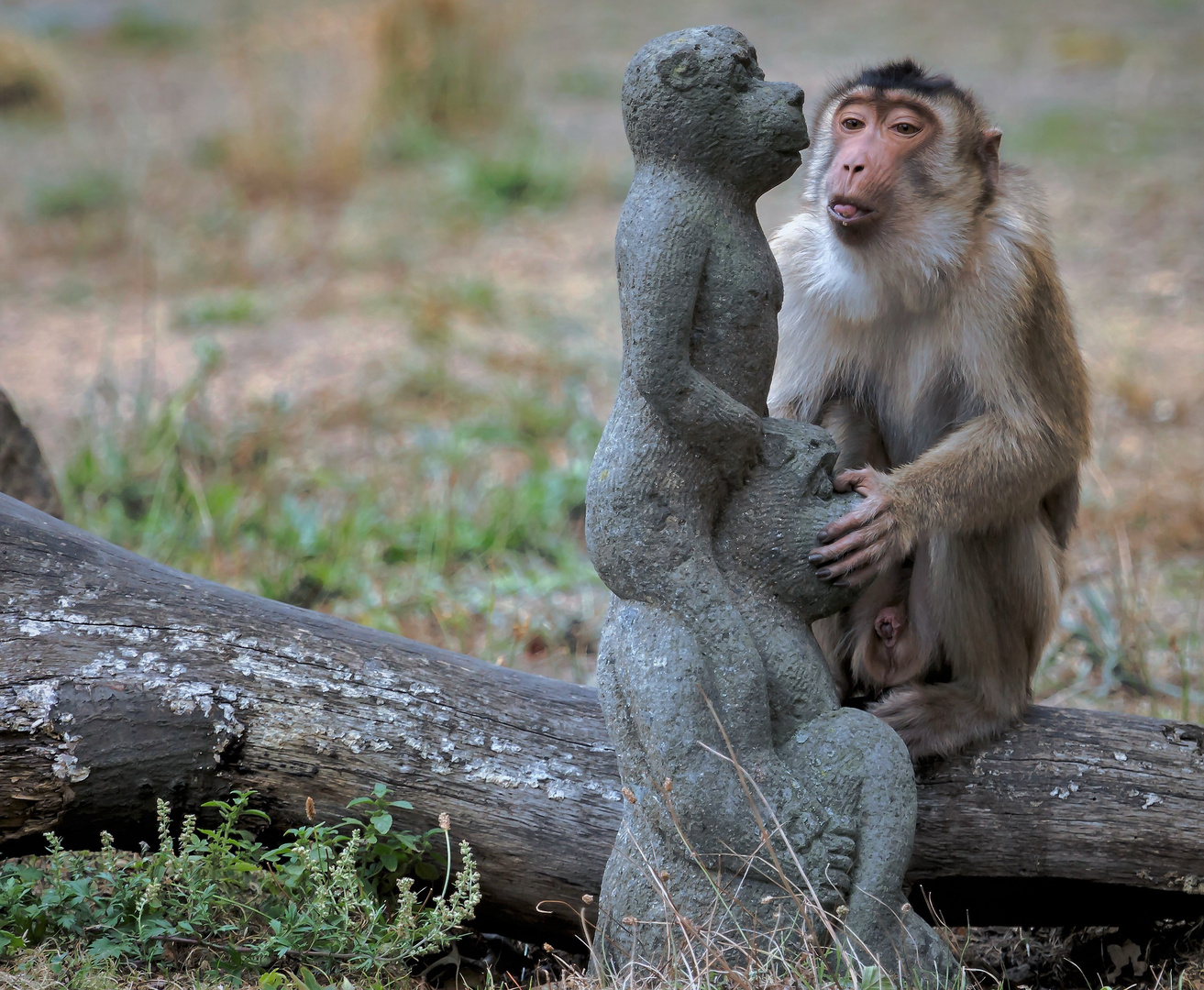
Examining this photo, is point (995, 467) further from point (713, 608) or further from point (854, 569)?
point (713, 608)

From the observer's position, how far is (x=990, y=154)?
11.2 ft

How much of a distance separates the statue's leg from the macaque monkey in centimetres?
55

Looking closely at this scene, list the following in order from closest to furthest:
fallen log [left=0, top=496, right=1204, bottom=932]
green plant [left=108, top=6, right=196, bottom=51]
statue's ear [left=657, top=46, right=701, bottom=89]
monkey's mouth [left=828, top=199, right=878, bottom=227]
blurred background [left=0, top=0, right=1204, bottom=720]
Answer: statue's ear [left=657, top=46, right=701, bottom=89] < fallen log [left=0, top=496, right=1204, bottom=932] < monkey's mouth [left=828, top=199, right=878, bottom=227] < blurred background [left=0, top=0, right=1204, bottom=720] < green plant [left=108, top=6, right=196, bottom=51]

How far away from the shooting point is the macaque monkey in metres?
3.28

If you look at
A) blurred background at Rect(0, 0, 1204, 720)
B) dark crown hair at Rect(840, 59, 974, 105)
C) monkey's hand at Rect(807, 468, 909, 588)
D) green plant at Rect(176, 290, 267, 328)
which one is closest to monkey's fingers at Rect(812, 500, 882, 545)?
monkey's hand at Rect(807, 468, 909, 588)

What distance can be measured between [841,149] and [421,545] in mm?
3344

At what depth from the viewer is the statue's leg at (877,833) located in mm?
2658

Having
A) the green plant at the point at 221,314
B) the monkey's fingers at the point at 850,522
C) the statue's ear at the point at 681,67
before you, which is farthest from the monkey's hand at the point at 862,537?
the green plant at the point at 221,314

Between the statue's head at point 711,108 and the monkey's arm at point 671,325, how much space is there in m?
0.16

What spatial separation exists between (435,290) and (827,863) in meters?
7.29

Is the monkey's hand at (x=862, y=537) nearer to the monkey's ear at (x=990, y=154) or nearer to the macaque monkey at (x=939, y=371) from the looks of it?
the macaque monkey at (x=939, y=371)

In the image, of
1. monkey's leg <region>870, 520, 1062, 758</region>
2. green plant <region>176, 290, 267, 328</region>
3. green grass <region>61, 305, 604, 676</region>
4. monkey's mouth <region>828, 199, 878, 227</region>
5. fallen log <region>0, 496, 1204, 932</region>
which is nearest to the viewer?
fallen log <region>0, 496, 1204, 932</region>

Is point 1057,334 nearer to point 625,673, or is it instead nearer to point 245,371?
point 625,673

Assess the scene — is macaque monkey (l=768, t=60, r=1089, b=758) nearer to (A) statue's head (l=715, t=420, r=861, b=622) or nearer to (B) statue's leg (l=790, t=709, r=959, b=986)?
(A) statue's head (l=715, t=420, r=861, b=622)
